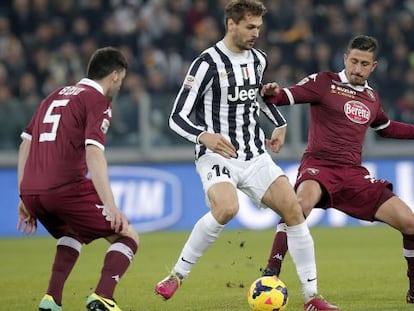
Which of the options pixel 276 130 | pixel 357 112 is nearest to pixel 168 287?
pixel 276 130

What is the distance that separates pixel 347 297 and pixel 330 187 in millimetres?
940

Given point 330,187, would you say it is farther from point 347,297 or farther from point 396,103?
point 396,103

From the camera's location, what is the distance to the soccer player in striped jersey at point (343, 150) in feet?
27.7

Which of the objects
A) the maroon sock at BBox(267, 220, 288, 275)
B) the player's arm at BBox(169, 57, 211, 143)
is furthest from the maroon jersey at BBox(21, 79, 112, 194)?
the maroon sock at BBox(267, 220, 288, 275)

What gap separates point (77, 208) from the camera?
7.21 metres

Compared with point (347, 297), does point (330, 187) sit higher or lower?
higher

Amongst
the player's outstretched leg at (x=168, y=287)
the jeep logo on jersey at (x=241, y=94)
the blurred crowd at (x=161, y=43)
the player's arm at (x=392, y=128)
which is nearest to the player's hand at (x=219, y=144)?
the jeep logo on jersey at (x=241, y=94)

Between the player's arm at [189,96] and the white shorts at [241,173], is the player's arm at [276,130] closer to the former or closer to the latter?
the white shorts at [241,173]

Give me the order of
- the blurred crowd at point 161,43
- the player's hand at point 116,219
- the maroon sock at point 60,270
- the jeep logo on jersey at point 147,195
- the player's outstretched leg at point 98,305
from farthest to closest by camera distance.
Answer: the blurred crowd at point 161,43 → the jeep logo on jersey at point 147,195 → the maroon sock at point 60,270 → the player's outstretched leg at point 98,305 → the player's hand at point 116,219

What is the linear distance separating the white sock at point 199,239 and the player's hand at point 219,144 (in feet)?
1.70

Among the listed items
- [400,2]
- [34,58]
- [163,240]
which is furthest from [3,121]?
[400,2]

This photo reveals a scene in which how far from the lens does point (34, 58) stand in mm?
18375

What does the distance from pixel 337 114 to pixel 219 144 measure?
1652 mm

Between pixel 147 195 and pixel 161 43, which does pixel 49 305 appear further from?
pixel 161 43
